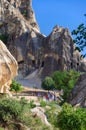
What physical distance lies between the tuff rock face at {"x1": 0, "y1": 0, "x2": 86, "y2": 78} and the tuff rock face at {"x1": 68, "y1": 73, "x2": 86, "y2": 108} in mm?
48593

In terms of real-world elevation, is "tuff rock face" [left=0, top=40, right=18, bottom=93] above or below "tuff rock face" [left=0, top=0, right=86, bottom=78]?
below

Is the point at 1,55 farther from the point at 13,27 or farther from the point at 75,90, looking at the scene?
the point at 13,27

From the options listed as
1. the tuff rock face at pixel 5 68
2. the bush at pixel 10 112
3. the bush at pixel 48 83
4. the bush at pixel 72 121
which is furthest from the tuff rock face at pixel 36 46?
the bush at pixel 10 112

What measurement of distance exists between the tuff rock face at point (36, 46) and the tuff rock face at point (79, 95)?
4859 centimetres

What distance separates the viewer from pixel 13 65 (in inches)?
768

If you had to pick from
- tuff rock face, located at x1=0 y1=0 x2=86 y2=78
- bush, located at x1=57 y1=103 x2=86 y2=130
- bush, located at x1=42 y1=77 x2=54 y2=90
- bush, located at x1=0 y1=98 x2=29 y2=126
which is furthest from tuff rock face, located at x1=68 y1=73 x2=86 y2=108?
tuff rock face, located at x1=0 y1=0 x2=86 y2=78

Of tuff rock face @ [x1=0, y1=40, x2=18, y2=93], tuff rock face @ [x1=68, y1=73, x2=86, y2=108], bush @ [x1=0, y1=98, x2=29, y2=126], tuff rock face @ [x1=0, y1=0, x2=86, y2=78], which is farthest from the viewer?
tuff rock face @ [x1=0, y1=0, x2=86, y2=78]

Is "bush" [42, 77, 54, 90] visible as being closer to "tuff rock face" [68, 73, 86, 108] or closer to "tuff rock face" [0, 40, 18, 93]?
"tuff rock face" [68, 73, 86, 108]

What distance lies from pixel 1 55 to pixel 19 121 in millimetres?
3133

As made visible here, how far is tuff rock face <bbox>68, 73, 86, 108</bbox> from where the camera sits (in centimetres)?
2534

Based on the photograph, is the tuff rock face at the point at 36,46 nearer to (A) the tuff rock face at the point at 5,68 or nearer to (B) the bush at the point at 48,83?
(B) the bush at the point at 48,83

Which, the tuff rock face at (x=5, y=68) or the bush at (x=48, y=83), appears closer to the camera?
the tuff rock face at (x=5, y=68)

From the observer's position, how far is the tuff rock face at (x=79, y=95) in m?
25.3

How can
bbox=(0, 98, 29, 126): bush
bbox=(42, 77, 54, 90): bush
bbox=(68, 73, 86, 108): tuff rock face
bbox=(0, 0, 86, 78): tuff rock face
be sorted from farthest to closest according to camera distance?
bbox=(0, 0, 86, 78): tuff rock face
bbox=(42, 77, 54, 90): bush
bbox=(68, 73, 86, 108): tuff rock face
bbox=(0, 98, 29, 126): bush
